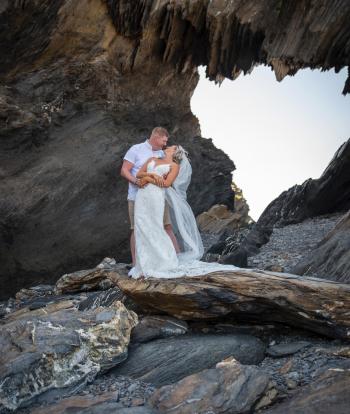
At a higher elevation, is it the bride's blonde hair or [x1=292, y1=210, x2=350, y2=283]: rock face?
the bride's blonde hair

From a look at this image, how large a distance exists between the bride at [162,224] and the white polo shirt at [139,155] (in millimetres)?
289

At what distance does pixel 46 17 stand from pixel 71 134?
9.95 feet

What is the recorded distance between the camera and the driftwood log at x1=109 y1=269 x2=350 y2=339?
20.5ft

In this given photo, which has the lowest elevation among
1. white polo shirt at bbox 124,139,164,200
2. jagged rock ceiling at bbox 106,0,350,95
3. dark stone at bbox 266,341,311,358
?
dark stone at bbox 266,341,311,358

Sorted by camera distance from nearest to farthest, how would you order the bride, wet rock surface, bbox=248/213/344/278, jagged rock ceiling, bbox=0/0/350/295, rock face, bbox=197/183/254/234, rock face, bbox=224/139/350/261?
the bride < wet rock surface, bbox=248/213/344/278 < jagged rock ceiling, bbox=0/0/350/295 < rock face, bbox=224/139/350/261 < rock face, bbox=197/183/254/234

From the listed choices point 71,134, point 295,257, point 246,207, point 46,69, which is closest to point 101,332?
point 295,257

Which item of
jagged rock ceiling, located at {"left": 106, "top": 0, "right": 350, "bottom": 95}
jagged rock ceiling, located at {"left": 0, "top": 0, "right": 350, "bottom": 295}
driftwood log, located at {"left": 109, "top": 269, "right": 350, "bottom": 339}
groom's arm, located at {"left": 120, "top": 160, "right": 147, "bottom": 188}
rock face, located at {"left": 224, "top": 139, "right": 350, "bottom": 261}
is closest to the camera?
driftwood log, located at {"left": 109, "top": 269, "right": 350, "bottom": 339}

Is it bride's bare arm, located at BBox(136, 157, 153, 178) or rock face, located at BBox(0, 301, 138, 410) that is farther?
bride's bare arm, located at BBox(136, 157, 153, 178)

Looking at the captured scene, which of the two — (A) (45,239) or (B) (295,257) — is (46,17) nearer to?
(A) (45,239)

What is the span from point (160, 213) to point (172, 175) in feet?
2.01

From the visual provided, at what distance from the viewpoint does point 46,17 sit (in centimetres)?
1351

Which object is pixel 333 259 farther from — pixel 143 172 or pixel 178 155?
pixel 143 172

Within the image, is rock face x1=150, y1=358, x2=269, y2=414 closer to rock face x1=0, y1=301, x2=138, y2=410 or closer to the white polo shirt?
rock face x1=0, y1=301, x2=138, y2=410

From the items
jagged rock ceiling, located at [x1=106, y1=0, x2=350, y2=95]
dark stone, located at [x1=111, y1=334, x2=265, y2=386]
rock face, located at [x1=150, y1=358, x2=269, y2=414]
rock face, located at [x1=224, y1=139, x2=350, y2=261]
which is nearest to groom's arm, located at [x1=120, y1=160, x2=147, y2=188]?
dark stone, located at [x1=111, y1=334, x2=265, y2=386]
